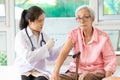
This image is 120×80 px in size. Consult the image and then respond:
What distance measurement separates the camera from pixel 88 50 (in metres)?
2.79

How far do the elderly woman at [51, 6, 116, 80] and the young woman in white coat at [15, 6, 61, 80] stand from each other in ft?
0.64

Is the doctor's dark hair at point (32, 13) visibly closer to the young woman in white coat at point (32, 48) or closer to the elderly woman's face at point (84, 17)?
the young woman in white coat at point (32, 48)

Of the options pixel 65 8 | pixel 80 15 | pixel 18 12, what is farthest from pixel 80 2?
pixel 80 15

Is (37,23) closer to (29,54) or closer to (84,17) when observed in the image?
(29,54)

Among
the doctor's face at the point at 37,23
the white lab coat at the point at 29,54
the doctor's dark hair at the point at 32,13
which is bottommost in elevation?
the white lab coat at the point at 29,54

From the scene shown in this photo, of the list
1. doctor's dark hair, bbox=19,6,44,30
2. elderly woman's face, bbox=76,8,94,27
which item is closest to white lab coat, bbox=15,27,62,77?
doctor's dark hair, bbox=19,6,44,30

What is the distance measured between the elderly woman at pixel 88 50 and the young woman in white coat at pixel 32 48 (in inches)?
7.7

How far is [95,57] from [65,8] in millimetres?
1278

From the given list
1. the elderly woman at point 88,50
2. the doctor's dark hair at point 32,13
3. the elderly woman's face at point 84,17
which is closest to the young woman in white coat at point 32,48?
the doctor's dark hair at point 32,13

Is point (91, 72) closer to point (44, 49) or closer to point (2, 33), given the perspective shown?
point (44, 49)

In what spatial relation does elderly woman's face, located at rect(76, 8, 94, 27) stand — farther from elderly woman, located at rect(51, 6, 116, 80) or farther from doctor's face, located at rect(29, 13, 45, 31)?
doctor's face, located at rect(29, 13, 45, 31)

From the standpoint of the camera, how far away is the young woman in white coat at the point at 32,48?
2832 millimetres

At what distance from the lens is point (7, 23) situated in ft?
12.5

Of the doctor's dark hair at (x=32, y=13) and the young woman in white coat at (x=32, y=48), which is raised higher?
the doctor's dark hair at (x=32, y=13)
